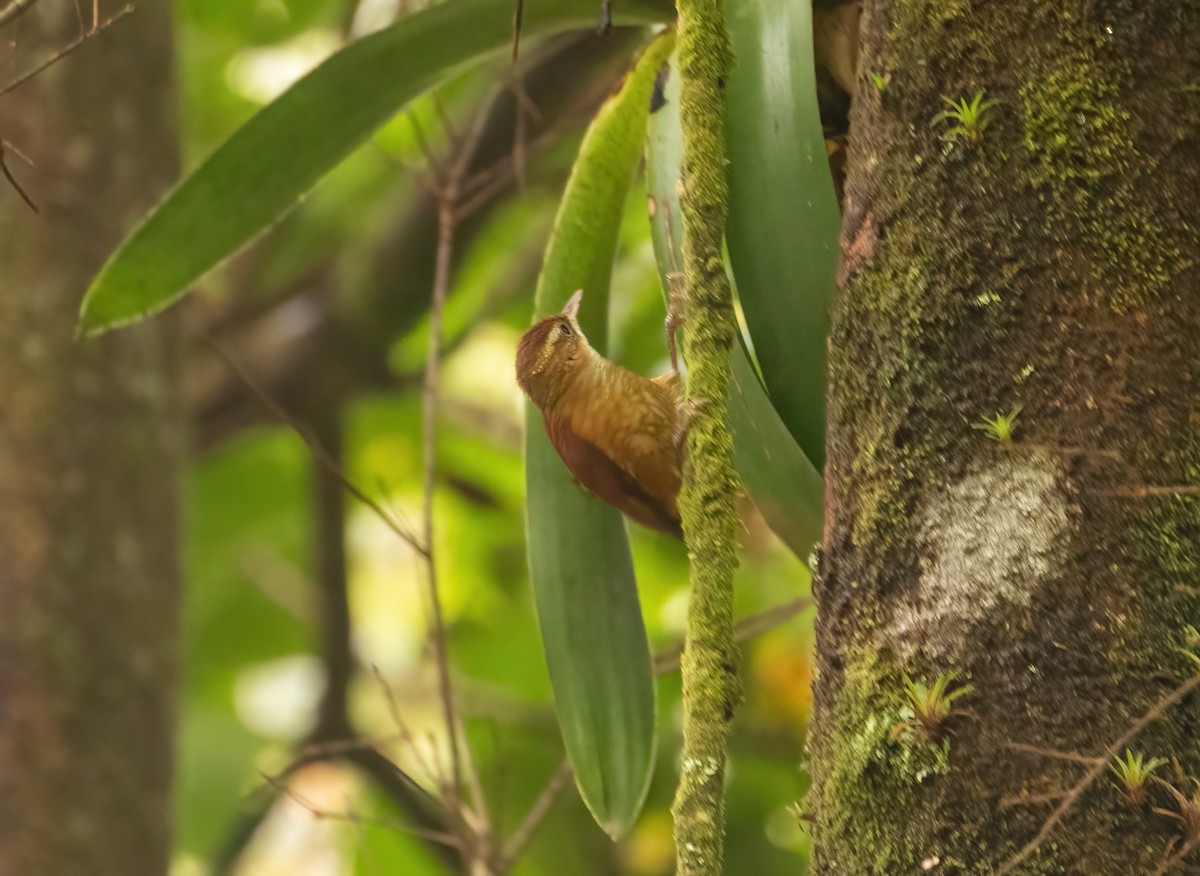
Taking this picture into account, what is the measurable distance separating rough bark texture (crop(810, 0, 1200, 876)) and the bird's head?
0.45m

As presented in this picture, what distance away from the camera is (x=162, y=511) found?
1.87m

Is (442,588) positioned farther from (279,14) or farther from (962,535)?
(962,535)

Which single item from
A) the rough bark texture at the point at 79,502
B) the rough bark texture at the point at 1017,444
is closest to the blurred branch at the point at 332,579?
the rough bark texture at the point at 79,502

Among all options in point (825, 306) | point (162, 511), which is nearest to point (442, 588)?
point (162, 511)

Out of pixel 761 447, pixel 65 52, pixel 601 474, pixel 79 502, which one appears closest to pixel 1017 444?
pixel 761 447

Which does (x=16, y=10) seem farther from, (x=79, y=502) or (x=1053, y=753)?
(x=1053, y=753)

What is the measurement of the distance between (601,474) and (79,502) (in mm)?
842

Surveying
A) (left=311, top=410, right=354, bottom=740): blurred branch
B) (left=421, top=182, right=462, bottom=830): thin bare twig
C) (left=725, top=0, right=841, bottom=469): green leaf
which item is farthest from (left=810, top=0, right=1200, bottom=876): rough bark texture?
(left=311, top=410, right=354, bottom=740): blurred branch

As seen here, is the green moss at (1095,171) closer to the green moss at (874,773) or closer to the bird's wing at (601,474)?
the green moss at (874,773)

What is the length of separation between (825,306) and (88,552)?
1.13 m

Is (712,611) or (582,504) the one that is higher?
(712,611)

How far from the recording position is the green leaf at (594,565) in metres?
1.21

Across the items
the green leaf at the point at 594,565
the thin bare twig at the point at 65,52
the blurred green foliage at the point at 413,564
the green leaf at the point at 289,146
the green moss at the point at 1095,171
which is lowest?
the blurred green foliage at the point at 413,564

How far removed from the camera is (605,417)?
1290 mm
